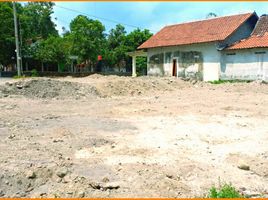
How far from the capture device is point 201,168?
642cm

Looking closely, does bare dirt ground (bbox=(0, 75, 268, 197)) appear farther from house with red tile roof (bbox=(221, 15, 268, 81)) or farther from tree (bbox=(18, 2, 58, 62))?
tree (bbox=(18, 2, 58, 62))

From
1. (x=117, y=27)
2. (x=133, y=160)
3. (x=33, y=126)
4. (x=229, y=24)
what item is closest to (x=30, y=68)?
(x=117, y=27)

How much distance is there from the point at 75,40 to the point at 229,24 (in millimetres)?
17109

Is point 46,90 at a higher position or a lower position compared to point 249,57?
lower

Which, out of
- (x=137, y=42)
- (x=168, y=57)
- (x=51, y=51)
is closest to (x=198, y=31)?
(x=168, y=57)

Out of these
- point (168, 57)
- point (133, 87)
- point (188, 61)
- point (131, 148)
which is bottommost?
point (131, 148)

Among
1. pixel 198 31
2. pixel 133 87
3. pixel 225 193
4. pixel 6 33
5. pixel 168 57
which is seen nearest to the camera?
pixel 225 193

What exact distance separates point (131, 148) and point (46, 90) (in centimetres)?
1206

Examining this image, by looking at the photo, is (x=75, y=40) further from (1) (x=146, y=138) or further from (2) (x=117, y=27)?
(1) (x=146, y=138)

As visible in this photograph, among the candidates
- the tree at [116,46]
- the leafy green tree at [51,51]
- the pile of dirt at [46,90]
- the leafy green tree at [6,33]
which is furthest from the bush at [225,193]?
the tree at [116,46]

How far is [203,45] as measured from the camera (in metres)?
29.5

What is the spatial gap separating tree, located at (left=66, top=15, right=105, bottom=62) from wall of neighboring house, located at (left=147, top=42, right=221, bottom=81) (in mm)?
7423

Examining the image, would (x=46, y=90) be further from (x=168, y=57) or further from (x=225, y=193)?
(x=168, y=57)

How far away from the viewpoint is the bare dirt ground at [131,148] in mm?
5449
